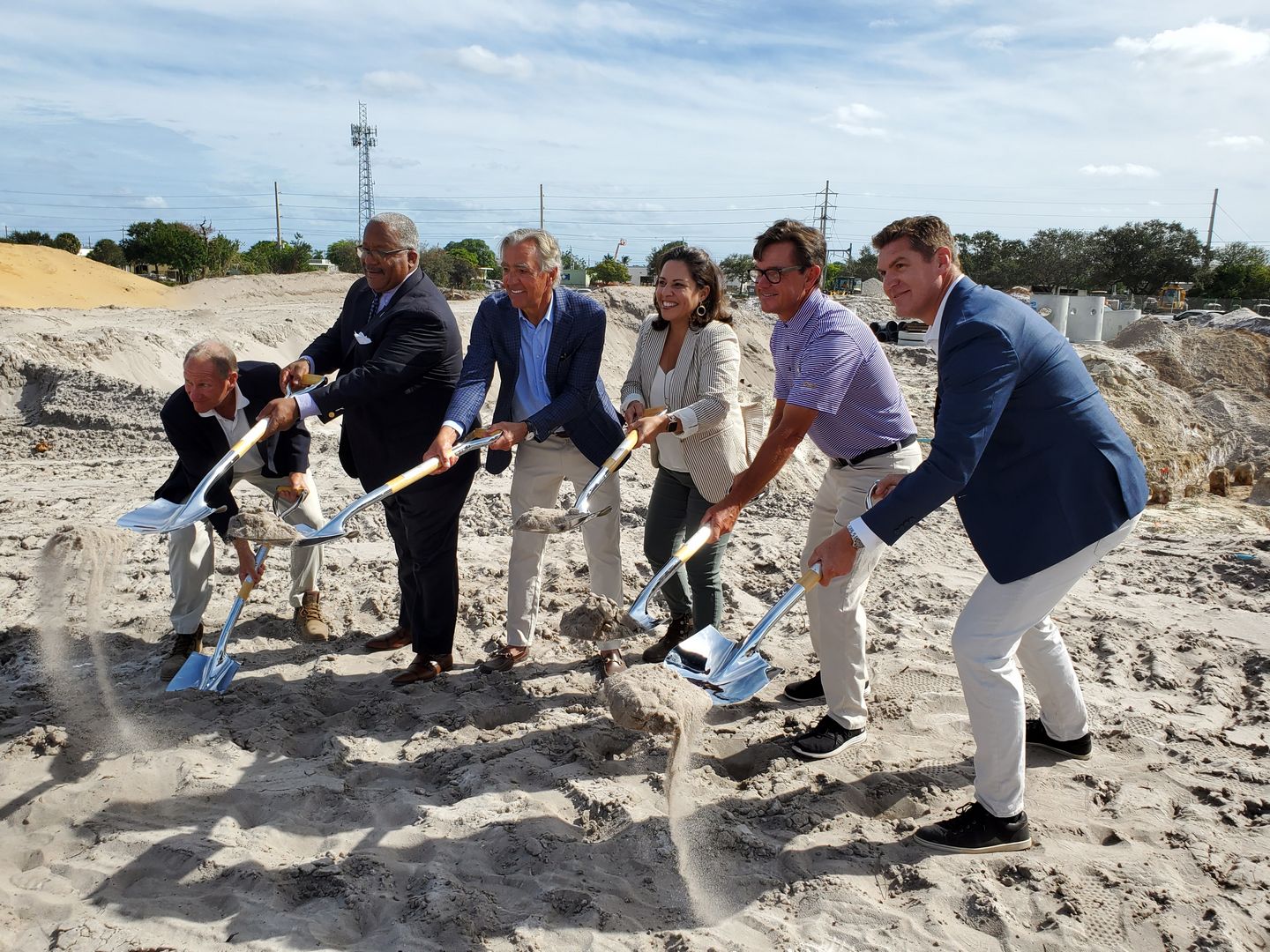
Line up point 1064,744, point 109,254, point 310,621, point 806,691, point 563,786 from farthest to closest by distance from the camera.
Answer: point 109,254 → point 310,621 → point 806,691 → point 1064,744 → point 563,786

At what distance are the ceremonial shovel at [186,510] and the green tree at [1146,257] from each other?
52926 mm

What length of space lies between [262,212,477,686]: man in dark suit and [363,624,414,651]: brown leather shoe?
1.07 ft

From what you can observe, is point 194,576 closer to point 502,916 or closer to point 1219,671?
point 502,916

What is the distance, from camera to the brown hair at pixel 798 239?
130 inches

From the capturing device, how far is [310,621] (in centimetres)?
471

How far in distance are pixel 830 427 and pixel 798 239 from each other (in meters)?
0.69

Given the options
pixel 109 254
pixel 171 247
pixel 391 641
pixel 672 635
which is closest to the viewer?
pixel 672 635

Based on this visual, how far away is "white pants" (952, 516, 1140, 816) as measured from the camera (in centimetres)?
277

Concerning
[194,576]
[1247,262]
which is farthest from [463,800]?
[1247,262]

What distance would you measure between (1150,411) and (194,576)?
11.3 m

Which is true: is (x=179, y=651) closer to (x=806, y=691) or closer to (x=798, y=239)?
(x=806, y=691)

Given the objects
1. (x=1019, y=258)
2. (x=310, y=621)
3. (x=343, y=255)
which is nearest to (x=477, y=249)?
(x=343, y=255)

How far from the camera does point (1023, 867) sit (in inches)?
112

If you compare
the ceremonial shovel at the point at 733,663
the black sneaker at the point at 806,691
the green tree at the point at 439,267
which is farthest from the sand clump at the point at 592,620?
the green tree at the point at 439,267
